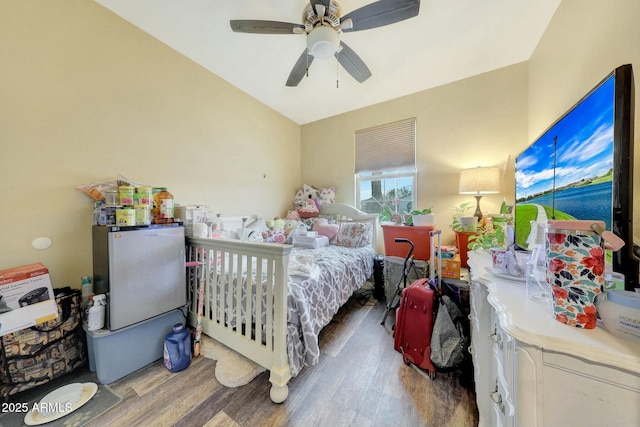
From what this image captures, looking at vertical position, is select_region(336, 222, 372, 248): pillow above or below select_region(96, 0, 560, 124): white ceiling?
below

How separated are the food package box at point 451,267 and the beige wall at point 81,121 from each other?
2.48 metres

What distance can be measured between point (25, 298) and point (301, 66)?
245cm

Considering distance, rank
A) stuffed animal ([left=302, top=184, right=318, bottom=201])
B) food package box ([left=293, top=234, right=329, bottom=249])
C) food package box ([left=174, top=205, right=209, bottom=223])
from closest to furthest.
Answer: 1. food package box ([left=174, top=205, right=209, bottom=223])
2. food package box ([left=293, top=234, right=329, bottom=249])
3. stuffed animal ([left=302, top=184, right=318, bottom=201])

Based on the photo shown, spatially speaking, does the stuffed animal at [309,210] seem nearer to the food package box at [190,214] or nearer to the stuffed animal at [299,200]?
the stuffed animal at [299,200]

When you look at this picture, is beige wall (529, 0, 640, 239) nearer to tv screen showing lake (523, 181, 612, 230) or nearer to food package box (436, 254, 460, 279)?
tv screen showing lake (523, 181, 612, 230)

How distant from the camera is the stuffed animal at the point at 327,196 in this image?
3377 mm

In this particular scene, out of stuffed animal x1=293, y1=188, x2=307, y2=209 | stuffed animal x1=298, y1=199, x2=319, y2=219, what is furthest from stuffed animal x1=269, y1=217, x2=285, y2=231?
stuffed animal x1=293, y1=188, x2=307, y2=209

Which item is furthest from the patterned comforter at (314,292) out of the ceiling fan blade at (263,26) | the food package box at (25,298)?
the ceiling fan blade at (263,26)

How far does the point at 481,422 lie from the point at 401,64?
9.32ft

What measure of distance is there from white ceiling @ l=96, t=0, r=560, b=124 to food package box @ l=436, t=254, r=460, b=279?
1946mm

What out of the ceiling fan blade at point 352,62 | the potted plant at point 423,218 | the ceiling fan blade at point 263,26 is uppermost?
the ceiling fan blade at point 263,26

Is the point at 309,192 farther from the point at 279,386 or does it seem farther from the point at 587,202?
the point at 587,202

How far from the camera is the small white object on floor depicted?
1396 mm

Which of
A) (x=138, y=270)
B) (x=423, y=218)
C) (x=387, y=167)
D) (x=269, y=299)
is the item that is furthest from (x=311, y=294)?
(x=387, y=167)
